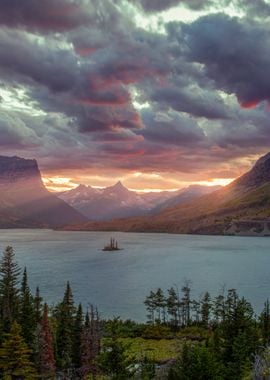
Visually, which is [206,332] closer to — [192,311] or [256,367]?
[192,311]

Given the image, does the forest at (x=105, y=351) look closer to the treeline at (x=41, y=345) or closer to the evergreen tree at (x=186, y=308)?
the treeline at (x=41, y=345)

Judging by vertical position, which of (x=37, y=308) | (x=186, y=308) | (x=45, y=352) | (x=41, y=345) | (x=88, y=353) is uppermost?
(x=41, y=345)

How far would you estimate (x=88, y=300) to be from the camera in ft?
616

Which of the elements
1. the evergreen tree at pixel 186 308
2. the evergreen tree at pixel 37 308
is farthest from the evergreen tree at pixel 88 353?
the evergreen tree at pixel 186 308

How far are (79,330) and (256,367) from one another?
67.9 metres

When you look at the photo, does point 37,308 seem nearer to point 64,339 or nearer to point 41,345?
point 64,339

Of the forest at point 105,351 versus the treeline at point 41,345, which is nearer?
the forest at point 105,351

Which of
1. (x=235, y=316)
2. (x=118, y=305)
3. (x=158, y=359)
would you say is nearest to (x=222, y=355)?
(x=235, y=316)

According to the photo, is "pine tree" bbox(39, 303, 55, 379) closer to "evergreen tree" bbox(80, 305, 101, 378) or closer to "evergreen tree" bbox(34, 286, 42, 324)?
"evergreen tree" bbox(80, 305, 101, 378)

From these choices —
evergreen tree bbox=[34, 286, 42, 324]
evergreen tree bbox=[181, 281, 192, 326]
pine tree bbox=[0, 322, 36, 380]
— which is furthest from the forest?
evergreen tree bbox=[181, 281, 192, 326]

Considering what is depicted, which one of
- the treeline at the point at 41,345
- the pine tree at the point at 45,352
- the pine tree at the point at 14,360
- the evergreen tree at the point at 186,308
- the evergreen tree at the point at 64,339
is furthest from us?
the evergreen tree at the point at 186,308

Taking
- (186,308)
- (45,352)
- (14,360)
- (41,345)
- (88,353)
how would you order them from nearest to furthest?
(14,360) → (41,345) → (45,352) → (88,353) → (186,308)

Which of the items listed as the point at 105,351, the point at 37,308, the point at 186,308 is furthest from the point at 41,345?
the point at 186,308

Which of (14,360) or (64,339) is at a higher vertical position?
(14,360)
